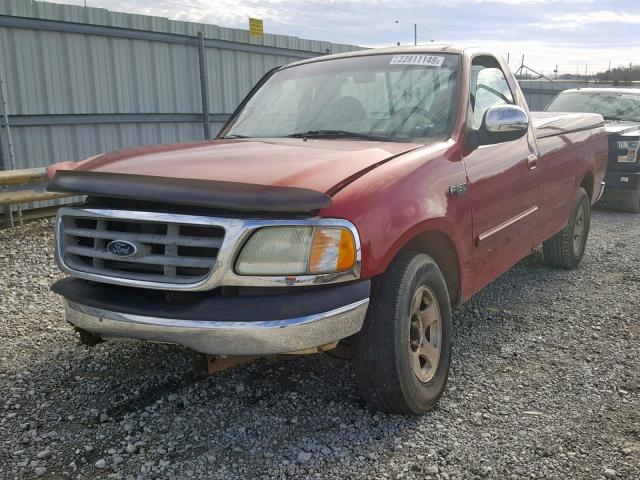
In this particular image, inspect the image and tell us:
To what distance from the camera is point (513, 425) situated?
3000 millimetres

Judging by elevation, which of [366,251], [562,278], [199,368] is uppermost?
[366,251]

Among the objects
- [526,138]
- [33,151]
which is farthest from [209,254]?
[33,151]

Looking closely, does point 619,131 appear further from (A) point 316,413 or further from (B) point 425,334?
(A) point 316,413

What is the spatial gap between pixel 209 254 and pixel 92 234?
0.61 meters

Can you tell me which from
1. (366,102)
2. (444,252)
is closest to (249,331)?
(444,252)

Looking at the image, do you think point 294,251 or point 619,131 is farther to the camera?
point 619,131

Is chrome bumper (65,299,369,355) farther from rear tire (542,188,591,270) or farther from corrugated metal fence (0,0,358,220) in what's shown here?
corrugated metal fence (0,0,358,220)

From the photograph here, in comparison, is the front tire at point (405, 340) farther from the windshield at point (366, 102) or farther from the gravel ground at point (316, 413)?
the windshield at point (366, 102)

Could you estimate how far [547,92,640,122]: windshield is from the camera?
10.1 m

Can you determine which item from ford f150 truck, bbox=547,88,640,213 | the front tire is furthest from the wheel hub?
ford f150 truck, bbox=547,88,640,213

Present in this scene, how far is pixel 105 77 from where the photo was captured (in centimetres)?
876

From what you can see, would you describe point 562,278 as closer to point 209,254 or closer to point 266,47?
point 209,254

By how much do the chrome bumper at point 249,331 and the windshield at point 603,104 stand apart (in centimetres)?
879

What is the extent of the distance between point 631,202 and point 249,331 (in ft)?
28.3
